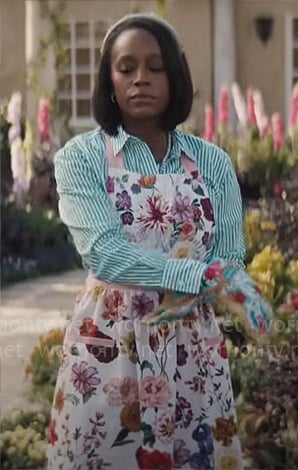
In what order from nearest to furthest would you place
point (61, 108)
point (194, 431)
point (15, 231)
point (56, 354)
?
1. point (194, 431)
2. point (56, 354)
3. point (61, 108)
4. point (15, 231)

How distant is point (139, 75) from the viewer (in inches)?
75.4

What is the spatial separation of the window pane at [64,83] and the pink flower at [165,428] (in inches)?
70.7

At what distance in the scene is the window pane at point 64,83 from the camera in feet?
11.5

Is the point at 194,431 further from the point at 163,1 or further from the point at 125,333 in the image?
the point at 163,1

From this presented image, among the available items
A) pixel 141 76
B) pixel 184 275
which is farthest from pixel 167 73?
pixel 184 275

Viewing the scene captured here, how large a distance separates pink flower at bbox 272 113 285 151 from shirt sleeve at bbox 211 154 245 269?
170 centimetres

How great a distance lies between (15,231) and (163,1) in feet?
3.47

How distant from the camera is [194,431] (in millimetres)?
2010

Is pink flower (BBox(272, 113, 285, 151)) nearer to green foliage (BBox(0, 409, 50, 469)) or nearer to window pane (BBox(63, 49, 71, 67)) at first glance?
window pane (BBox(63, 49, 71, 67))

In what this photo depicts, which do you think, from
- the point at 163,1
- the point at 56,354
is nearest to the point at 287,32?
the point at 163,1

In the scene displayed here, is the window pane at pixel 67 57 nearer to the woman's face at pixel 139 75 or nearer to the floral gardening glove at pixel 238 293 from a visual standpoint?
the woman's face at pixel 139 75

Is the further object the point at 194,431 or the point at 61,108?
the point at 61,108

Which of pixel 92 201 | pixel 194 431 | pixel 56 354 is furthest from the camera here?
pixel 56 354

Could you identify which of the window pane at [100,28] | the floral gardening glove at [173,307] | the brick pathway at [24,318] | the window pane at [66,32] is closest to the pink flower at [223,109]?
the window pane at [100,28]
